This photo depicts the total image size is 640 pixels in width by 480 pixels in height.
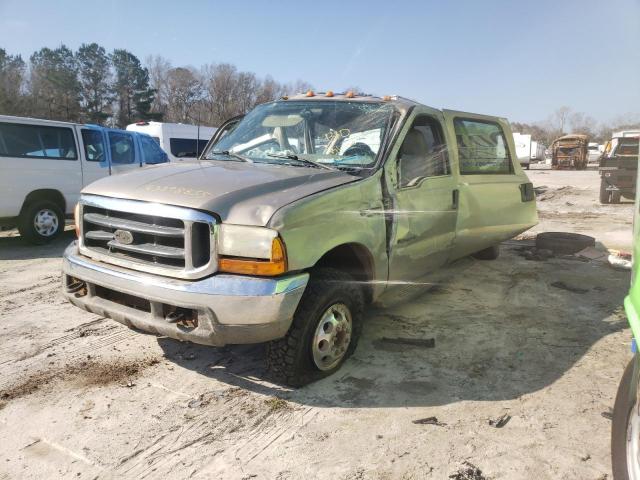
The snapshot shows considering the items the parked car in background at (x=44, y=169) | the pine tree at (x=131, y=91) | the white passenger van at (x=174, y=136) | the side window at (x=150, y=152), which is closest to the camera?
the parked car in background at (x=44, y=169)

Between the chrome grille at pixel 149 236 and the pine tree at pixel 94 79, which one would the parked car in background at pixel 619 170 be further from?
the pine tree at pixel 94 79

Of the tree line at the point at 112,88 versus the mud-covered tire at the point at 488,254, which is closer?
the mud-covered tire at the point at 488,254

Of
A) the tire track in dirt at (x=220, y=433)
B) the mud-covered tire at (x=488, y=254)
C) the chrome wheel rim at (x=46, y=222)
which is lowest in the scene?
the tire track in dirt at (x=220, y=433)

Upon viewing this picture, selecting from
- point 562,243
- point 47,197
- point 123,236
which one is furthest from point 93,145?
point 562,243

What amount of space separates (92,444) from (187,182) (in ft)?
5.23

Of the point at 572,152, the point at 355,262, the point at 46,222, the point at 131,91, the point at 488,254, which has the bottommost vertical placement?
the point at 488,254

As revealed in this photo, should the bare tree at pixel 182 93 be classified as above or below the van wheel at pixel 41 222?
above

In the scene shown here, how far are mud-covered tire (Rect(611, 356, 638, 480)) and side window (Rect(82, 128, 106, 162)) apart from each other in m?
8.77

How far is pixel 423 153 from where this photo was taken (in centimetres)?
417

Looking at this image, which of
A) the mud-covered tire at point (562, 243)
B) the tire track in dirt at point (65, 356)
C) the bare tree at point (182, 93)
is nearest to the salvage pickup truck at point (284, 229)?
the tire track in dirt at point (65, 356)

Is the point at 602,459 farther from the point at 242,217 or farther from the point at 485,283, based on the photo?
the point at 485,283

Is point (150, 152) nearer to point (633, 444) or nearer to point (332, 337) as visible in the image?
point (332, 337)

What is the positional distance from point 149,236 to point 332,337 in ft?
4.43

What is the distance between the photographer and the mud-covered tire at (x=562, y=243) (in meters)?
7.18
